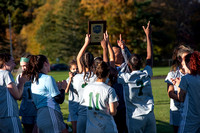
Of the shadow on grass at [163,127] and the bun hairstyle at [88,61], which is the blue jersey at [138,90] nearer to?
the bun hairstyle at [88,61]

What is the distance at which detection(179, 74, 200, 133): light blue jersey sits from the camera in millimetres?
4441

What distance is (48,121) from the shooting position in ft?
15.5

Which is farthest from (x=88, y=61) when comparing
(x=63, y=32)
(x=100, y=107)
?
(x=63, y=32)

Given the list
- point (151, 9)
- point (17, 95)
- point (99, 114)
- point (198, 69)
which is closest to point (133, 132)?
point (99, 114)

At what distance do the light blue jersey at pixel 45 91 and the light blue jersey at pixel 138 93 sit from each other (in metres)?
1.13

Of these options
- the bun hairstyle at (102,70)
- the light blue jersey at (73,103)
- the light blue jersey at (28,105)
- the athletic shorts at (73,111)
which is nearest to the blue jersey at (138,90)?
the bun hairstyle at (102,70)

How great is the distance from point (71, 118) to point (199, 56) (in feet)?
9.85

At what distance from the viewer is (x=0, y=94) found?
195 inches

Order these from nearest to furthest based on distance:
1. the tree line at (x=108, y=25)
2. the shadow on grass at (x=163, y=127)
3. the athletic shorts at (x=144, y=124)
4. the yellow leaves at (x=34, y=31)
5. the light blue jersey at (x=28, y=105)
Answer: the athletic shorts at (x=144, y=124) → the light blue jersey at (x=28, y=105) → the shadow on grass at (x=163, y=127) → the tree line at (x=108, y=25) → the yellow leaves at (x=34, y=31)

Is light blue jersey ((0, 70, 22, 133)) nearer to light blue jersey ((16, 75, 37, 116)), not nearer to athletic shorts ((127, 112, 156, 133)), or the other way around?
light blue jersey ((16, 75, 37, 116))

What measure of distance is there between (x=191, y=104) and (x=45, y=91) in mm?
2230

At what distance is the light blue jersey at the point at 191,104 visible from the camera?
4441 millimetres

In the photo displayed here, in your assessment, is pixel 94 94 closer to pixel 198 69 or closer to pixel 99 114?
pixel 99 114

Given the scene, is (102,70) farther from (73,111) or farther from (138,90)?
(73,111)
